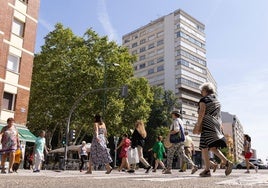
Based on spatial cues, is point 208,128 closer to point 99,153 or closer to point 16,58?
point 99,153

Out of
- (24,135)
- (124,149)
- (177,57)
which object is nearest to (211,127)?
(124,149)

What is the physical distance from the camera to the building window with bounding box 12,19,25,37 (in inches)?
991

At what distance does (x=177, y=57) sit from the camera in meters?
69.8

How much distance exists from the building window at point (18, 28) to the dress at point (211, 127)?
70.7 ft

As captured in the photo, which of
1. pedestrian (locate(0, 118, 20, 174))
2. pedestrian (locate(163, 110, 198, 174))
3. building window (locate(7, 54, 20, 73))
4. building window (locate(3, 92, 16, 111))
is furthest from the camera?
building window (locate(7, 54, 20, 73))

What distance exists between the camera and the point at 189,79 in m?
70.2

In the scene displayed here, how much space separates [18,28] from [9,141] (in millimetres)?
17391

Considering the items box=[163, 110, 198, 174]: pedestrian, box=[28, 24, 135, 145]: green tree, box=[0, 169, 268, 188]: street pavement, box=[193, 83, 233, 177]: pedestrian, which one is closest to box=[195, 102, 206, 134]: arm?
box=[193, 83, 233, 177]: pedestrian

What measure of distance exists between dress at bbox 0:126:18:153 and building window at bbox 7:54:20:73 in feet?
49.1

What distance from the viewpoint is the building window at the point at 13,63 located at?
24.4 meters

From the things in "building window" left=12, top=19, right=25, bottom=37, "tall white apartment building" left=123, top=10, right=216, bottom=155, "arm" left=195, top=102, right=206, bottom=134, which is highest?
"tall white apartment building" left=123, top=10, right=216, bottom=155

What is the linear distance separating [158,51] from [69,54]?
4421 centimetres

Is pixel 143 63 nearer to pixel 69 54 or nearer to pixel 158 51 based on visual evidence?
pixel 158 51

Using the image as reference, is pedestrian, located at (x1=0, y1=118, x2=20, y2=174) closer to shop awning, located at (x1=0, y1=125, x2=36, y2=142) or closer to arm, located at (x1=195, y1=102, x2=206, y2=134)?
arm, located at (x1=195, y1=102, x2=206, y2=134)
